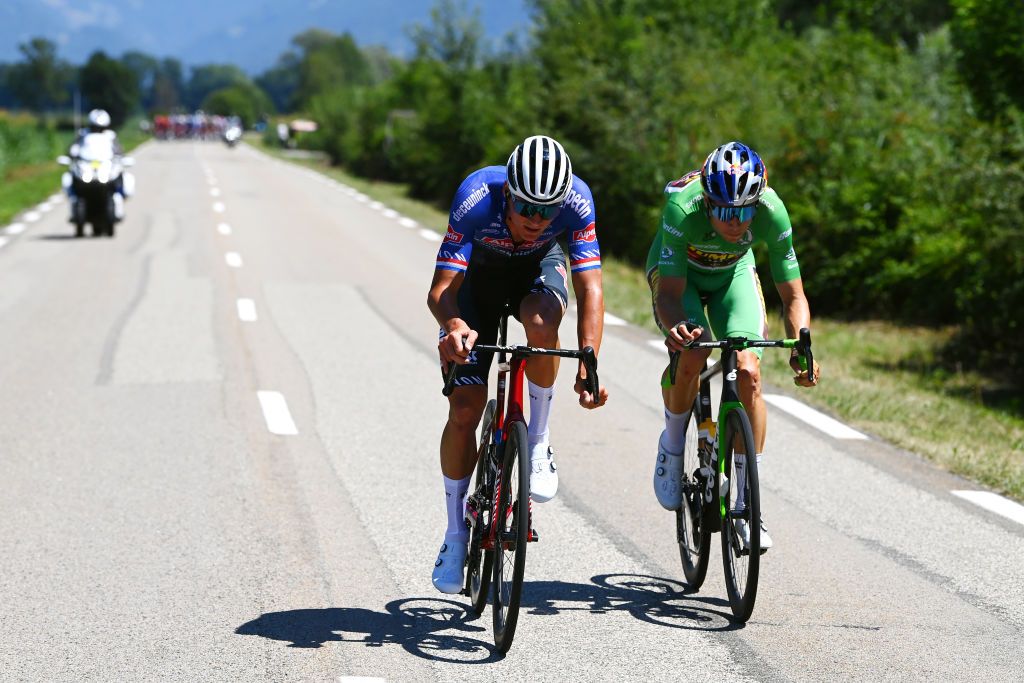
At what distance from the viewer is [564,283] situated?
4.88 m

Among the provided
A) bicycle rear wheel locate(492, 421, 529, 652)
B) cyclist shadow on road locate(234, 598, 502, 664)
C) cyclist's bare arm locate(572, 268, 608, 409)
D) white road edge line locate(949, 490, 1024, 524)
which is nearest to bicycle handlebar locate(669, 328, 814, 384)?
cyclist's bare arm locate(572, 268, 608, 409)

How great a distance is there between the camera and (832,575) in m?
5.46

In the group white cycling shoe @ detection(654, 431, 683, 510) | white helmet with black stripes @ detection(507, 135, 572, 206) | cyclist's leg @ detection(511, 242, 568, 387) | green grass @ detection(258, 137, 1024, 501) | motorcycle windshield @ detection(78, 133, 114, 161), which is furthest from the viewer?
motorcycle windshield @ detection(78, 133, 114, 161)

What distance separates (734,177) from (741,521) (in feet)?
4.21

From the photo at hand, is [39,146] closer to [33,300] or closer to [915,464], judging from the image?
[33,300]

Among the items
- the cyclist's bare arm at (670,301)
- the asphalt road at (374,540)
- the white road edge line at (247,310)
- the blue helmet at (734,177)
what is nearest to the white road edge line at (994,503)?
the asphalt road at (374,540)

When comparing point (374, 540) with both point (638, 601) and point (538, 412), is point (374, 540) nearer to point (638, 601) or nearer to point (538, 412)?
point (638, 601)

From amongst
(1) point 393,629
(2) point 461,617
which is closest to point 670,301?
(2) point 461,617

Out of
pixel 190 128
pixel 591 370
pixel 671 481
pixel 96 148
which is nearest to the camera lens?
pixel 591 370

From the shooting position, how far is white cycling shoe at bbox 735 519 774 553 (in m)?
4.71

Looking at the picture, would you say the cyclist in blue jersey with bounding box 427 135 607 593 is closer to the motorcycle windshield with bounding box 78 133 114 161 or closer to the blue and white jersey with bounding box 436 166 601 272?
the blue and white jersey with bounding box 436 166 601 272

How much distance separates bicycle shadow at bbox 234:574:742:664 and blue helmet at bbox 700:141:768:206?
5.16 ft

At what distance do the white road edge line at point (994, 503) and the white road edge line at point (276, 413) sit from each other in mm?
3834

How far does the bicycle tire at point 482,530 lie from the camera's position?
187 inches
